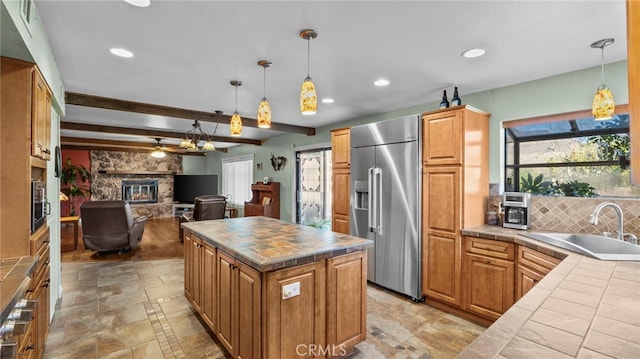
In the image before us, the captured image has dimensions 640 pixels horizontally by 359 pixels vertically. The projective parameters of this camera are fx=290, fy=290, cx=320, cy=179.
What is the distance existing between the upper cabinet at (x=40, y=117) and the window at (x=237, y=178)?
5775 mm

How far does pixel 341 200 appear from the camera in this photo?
4102 mm

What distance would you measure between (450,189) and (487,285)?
3.14 feet

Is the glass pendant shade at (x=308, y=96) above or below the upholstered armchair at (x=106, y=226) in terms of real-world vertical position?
above

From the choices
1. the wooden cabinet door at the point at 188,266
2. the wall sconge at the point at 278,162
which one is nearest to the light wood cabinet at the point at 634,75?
the wooden cabinet door at the point at 188,266

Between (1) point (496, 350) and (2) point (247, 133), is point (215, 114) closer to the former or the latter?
(2) point (247, 133)

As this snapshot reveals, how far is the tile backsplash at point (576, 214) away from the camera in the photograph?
242 centimetres

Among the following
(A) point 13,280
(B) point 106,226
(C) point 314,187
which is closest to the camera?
(A) point 13,280

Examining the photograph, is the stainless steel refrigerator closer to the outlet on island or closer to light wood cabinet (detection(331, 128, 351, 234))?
light wood cabinet (detection(331, 128, 351, 234))

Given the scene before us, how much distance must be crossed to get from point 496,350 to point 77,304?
3.99m

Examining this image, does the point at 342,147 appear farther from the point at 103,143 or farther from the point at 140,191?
the point at 140,191

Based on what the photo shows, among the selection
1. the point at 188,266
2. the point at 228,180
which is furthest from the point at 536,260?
the point at 228,180

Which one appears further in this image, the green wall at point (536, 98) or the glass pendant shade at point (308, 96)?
the green wall at point (536, 98)

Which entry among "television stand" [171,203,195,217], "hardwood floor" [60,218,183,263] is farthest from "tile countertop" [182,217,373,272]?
"television stand" [171,203,195,217]

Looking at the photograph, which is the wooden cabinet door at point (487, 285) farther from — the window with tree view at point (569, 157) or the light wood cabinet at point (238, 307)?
the light wood cabinet at point (238, 307)
